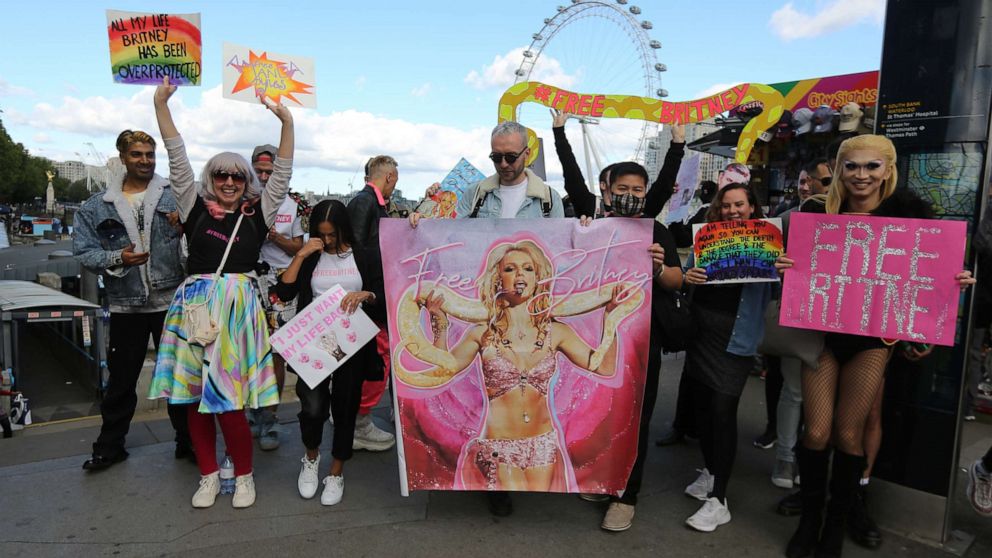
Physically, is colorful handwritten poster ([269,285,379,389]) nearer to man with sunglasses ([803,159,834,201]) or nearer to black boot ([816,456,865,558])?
black boot ([816,456,865,558])

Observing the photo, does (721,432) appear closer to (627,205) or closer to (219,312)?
(627,205)

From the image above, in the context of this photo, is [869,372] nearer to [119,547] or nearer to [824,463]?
[824,463]

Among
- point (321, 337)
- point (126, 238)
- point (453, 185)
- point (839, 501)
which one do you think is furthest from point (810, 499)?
point (453, 185)

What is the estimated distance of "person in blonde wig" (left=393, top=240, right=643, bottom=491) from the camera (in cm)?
300

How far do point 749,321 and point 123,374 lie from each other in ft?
10.9

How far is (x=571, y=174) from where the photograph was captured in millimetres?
3691

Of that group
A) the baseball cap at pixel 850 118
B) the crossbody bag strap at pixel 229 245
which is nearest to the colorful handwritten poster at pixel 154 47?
the crossbody bag strap at pixel 229 245

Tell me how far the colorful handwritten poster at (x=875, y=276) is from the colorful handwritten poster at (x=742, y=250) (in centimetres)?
9

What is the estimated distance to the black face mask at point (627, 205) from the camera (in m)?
3.03

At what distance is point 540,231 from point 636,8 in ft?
69.7

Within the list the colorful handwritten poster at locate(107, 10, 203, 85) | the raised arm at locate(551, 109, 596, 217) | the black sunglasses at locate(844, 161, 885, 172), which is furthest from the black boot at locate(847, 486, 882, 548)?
the colorful handwritten poster at locate(107, 10, 203, 85)

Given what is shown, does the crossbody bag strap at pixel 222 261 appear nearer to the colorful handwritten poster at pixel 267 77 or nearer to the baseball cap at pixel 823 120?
the colorful handwritten poster at pixel 267 77

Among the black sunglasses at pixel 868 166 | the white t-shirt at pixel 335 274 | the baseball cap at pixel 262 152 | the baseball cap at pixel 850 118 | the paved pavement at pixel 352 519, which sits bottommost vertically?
the paved pavement at pixel 352 519

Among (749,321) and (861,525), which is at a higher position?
(749,321)
